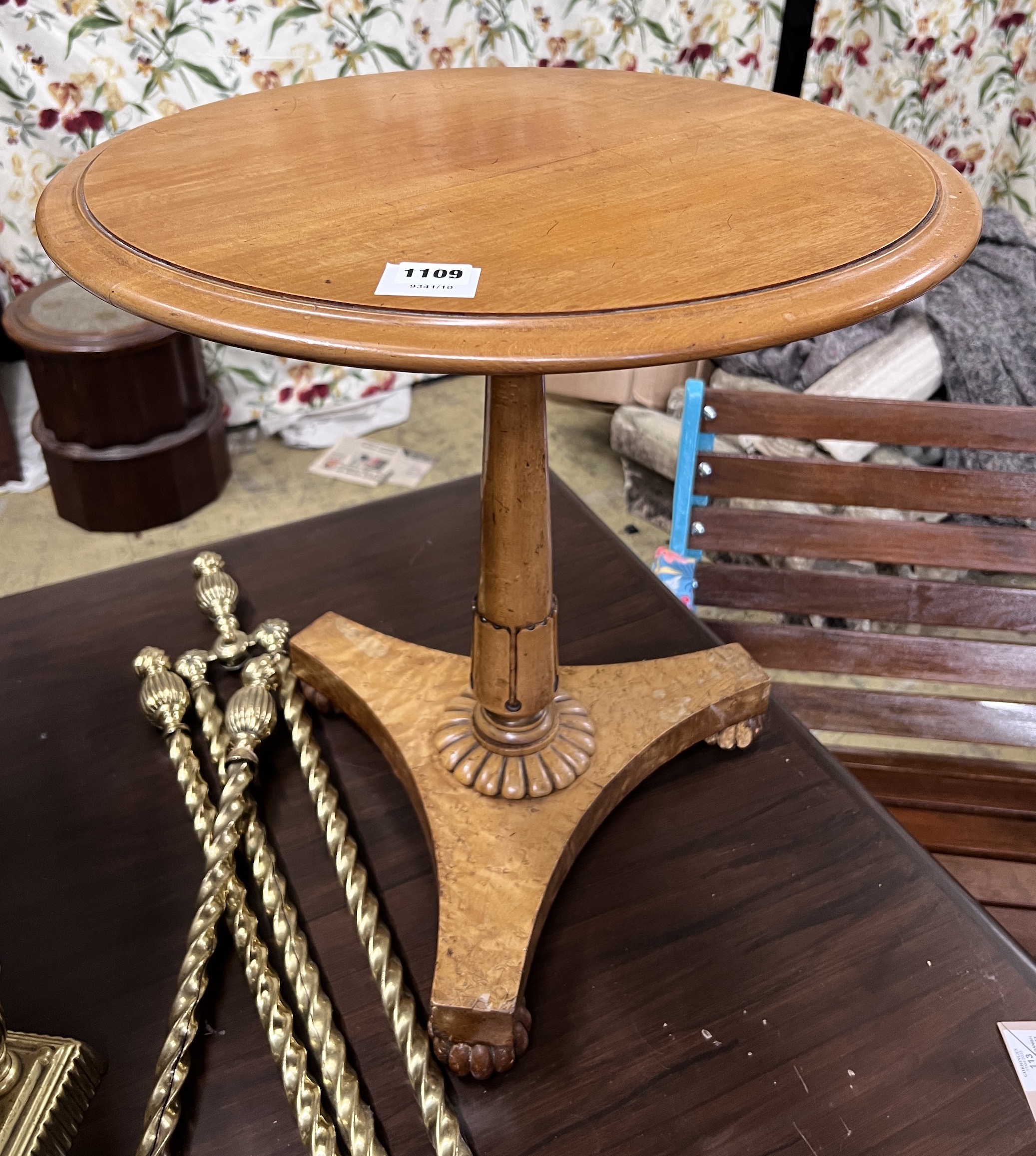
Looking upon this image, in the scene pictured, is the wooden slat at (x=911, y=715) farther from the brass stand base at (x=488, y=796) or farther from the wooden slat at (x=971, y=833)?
the brass stand base at (x=488, y=796)

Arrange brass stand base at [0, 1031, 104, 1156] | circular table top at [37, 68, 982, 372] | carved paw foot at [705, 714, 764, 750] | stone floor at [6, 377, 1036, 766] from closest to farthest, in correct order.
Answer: circular table top at [37, 68, 982, 372] < brass stand base at [0, 1031, 104, 1156] < carved paw foot at [705, 714, 764, 750] < stone floor at [6, 377, 1036, 766]

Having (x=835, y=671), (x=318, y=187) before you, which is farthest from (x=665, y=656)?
(x=318, y=187)

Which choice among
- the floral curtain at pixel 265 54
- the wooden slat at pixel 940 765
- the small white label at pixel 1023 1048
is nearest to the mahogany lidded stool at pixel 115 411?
the floral curtain at pixel 265 54

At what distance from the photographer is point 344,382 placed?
2184 mm

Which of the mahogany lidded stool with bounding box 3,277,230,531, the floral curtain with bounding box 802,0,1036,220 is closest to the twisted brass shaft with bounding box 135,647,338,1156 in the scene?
the mahogany lidded stool with bounding box 3,277,230,531

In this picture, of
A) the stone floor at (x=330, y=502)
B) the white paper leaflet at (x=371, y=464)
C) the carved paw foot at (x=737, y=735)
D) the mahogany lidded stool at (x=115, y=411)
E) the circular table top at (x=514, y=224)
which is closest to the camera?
the circular table top at (x=514, y=224)

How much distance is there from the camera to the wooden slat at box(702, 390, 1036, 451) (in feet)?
3.15

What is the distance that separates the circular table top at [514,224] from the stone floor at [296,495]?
1.09 metres

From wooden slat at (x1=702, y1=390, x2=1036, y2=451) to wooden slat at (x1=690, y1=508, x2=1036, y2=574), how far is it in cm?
9

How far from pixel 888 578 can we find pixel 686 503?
23 cm

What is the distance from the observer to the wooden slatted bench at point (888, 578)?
3.18ft

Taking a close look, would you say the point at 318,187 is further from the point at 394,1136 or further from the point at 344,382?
the point at 344,382

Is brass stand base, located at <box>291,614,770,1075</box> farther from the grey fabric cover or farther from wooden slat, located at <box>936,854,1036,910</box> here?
the grey fabric cover

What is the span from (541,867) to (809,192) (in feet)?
1.53
